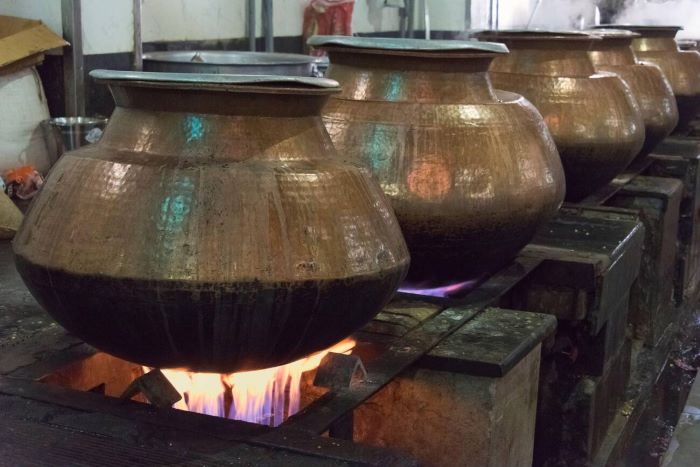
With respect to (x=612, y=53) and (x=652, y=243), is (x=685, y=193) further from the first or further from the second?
(x=612, y=53)

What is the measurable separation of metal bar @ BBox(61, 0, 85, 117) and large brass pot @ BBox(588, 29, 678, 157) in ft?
8.51

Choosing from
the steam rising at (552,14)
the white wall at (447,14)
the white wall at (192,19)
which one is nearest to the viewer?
the white wall at (192,19)

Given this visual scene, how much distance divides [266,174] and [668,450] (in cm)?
292

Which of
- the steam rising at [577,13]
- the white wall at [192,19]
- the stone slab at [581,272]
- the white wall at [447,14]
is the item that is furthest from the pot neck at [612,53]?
the white wall at [447,14]

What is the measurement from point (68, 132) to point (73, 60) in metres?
0.47

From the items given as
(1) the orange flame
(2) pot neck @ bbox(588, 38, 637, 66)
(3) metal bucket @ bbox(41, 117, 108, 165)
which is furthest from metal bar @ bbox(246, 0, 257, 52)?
(1) the orange flame

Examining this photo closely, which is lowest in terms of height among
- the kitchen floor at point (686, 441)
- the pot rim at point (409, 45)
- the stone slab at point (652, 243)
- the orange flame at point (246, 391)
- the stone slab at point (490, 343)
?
the kitchen floor at point (686, 441)

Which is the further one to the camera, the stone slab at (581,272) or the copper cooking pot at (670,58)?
the copper cooking pot at (670,58)

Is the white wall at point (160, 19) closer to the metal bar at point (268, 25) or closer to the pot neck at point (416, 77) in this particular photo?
the metal bar at point (268, 25)

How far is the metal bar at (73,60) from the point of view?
5395mm

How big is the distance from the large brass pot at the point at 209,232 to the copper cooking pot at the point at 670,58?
14.8 ft

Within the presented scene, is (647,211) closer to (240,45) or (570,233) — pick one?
(570,233)

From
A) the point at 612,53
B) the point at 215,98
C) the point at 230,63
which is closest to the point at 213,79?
the point at 215,98

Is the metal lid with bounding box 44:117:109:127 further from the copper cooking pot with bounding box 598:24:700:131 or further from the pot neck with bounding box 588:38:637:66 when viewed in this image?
the copper cooking pot with bounding box 598:24:700:131
